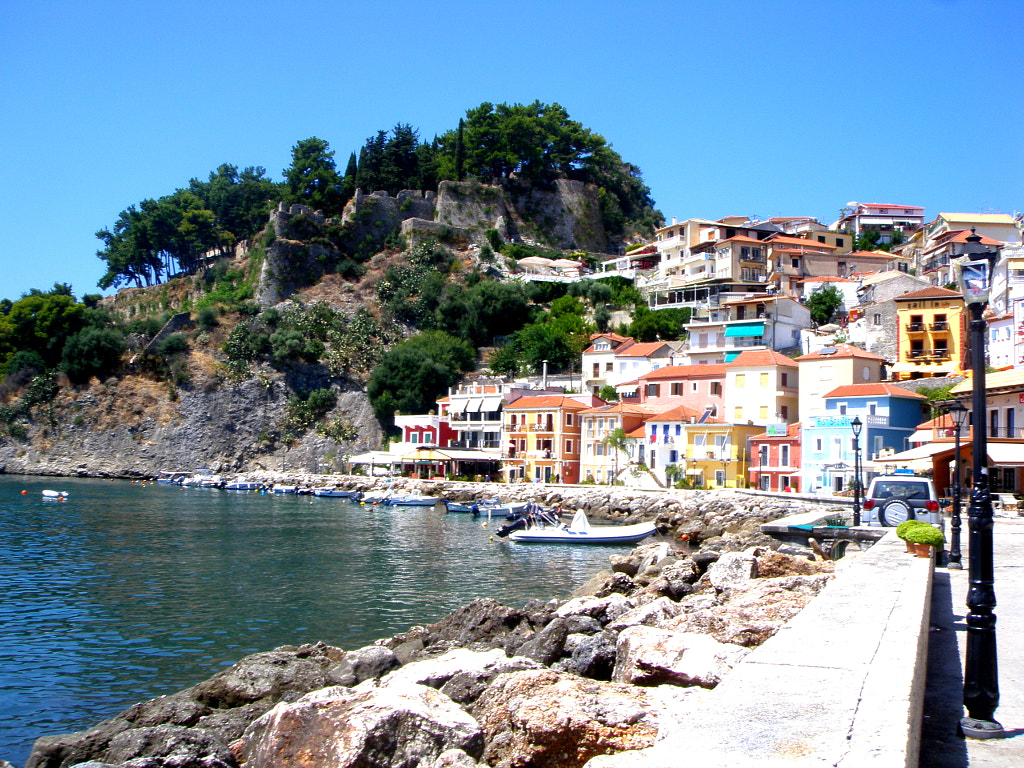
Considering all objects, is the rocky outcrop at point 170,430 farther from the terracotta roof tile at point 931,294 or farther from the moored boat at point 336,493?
the terracotta roof tile at point 931,294

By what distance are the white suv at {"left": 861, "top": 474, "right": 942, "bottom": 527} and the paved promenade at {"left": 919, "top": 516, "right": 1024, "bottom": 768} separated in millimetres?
5209

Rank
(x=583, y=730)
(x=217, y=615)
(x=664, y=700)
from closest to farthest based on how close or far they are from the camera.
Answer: (x=583, y=730) < (x=664, y=700) < (x=217, y=615)

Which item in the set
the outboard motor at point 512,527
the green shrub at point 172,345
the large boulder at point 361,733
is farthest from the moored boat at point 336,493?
the large boulder at point 361,733

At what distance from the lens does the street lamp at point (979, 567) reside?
20.2 feet

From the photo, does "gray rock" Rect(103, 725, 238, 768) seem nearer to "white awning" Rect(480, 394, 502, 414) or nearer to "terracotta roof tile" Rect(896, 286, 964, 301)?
"terracotta roof tile" Rect(896, 286, 964, 301)

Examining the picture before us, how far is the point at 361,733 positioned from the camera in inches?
263

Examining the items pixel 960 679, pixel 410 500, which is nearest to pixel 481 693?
pixel 960 679

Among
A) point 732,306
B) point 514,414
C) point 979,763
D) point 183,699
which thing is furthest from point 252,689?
point 732,306

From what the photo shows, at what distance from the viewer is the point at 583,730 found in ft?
21.2

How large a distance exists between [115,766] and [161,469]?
6693 centimetres

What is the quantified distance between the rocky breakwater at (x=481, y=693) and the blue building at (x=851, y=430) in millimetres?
25556

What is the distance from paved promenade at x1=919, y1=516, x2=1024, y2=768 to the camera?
568 centimetres

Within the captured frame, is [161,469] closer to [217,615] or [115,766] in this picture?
[217,615]

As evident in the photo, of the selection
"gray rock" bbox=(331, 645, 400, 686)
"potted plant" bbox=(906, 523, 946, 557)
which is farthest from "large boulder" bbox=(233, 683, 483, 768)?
"potted plant" bbox=(906, 523, 946, 557)
